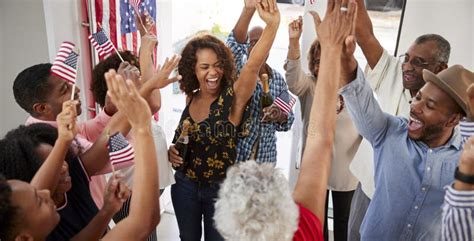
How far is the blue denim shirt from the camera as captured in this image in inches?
58.4

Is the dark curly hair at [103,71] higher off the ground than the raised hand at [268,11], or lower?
lower

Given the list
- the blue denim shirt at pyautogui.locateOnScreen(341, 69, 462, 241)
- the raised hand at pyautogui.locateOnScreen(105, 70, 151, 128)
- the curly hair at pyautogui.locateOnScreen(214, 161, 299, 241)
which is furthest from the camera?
the blue denim shirt at pyautogui.locateOnScreen(341, 69, 462, 241)

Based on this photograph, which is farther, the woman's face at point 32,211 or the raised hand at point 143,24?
the raised hand at point 143,24

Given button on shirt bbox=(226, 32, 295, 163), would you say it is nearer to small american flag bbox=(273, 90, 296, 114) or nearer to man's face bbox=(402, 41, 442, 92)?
small american flag bbox=(273, 90, 296, 114)

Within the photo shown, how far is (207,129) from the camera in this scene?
6.99 ft

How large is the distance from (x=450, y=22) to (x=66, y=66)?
8.39 ft

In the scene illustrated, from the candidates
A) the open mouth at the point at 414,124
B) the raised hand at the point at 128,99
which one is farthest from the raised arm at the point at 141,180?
the open mouth at the point at 414,124

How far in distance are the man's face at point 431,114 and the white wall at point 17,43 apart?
2.38 m

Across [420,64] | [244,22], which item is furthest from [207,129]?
[420,64]

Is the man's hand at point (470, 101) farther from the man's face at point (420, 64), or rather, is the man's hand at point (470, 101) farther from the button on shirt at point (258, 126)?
the button on shirt at point (258, 126)

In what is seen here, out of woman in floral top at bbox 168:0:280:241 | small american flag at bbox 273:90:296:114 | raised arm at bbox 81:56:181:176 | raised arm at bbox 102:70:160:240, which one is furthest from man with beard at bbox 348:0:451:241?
raised arm at bbox 102:70:160:240

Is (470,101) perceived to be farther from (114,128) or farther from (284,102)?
(114,128)

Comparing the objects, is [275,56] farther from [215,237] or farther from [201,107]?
[215,237]

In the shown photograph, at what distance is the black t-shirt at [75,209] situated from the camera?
4.50 ft
